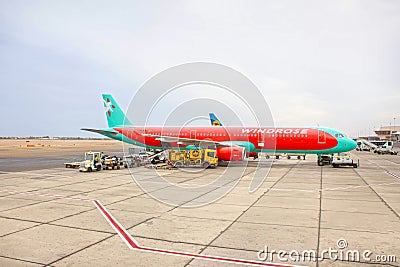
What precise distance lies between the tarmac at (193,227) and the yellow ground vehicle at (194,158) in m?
11.4

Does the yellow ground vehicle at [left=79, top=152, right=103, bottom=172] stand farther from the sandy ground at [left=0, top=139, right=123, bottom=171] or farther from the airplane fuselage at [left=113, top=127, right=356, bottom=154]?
the airplane fuselage at [left=113, top=127, right=356, bottom=154]

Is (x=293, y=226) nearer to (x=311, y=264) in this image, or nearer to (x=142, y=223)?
(x=311, y=264)

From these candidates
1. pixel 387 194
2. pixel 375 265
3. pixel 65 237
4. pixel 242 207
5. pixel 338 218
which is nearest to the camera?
pixel 375 265

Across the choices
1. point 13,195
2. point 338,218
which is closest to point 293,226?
point 338,218

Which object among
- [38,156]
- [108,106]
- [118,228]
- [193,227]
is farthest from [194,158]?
[38,156]

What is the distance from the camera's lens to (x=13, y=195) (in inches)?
557

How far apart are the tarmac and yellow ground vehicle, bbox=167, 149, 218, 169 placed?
1138 cm

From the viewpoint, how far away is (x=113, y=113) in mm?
37406

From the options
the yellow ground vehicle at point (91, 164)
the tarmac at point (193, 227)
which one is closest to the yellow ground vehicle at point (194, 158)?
the yellow ground vehicle at point (91, 164)

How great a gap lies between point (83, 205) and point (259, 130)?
21.0m

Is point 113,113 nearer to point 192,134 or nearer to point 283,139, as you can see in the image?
point 192,134

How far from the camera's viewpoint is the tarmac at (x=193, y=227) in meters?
7.02

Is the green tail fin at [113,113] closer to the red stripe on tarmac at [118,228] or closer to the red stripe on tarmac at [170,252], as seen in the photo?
the red stripe on tarmac at [118,228]

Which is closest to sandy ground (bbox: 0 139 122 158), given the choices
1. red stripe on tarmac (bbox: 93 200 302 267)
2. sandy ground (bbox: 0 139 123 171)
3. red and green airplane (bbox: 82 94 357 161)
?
sandy ground (bbox: 0 139 123 171)
